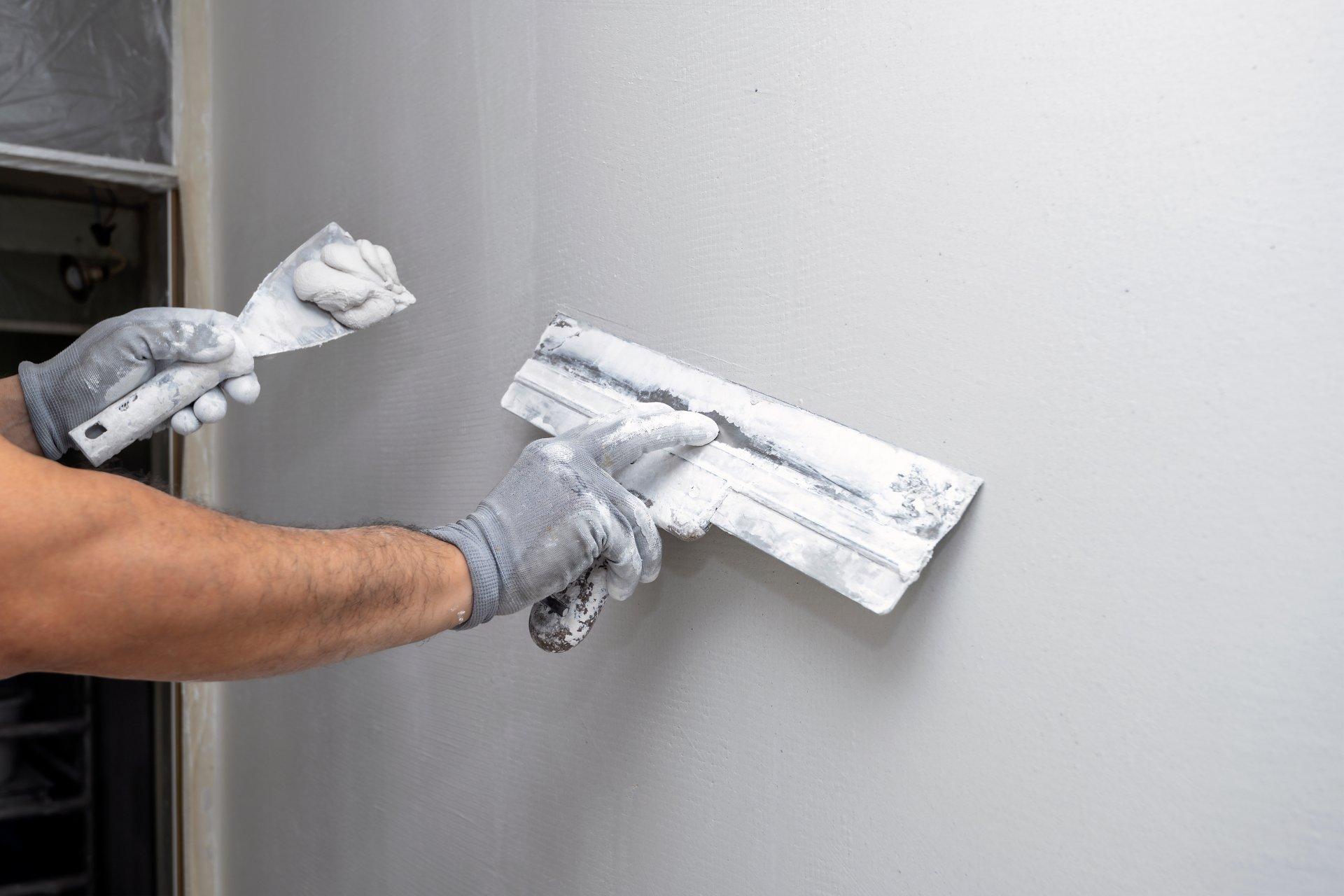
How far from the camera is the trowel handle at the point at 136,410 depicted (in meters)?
1.19

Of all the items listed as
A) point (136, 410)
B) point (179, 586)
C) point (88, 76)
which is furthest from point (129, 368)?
point (88, 76)

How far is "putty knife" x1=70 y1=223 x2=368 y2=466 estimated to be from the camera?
1192 millimetres

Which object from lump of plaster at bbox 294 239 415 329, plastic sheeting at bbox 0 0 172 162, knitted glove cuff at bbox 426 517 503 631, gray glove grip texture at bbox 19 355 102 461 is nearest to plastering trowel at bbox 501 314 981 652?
knitted glove cuff at bbox 426 517 503 631

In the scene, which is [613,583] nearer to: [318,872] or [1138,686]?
[1138,686]

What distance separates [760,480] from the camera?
1.06 metres

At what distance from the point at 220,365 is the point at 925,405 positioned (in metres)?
0.90

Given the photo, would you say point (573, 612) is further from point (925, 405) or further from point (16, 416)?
point (16, 416)

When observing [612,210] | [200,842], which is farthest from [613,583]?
[200,842]

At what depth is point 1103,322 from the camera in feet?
2.72

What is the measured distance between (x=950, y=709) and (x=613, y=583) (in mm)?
416

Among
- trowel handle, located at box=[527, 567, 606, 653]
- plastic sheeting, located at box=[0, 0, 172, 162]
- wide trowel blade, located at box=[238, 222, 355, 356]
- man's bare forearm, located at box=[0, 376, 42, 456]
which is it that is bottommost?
trowel handle, located at box=[527, 567, 606, 653]

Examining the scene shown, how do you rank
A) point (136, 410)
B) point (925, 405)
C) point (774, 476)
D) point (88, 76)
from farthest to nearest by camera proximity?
1. point (88, 76)
2. point (136, 410)
3. point (774, 476)
4. point (925, 405)

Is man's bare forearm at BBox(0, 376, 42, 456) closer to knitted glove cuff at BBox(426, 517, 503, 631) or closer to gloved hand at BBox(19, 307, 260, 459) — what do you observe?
gloved hand at BBox(19, 307, 260, 459)

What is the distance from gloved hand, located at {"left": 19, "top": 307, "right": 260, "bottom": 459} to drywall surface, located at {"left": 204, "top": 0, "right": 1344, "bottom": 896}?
1.34 ft
